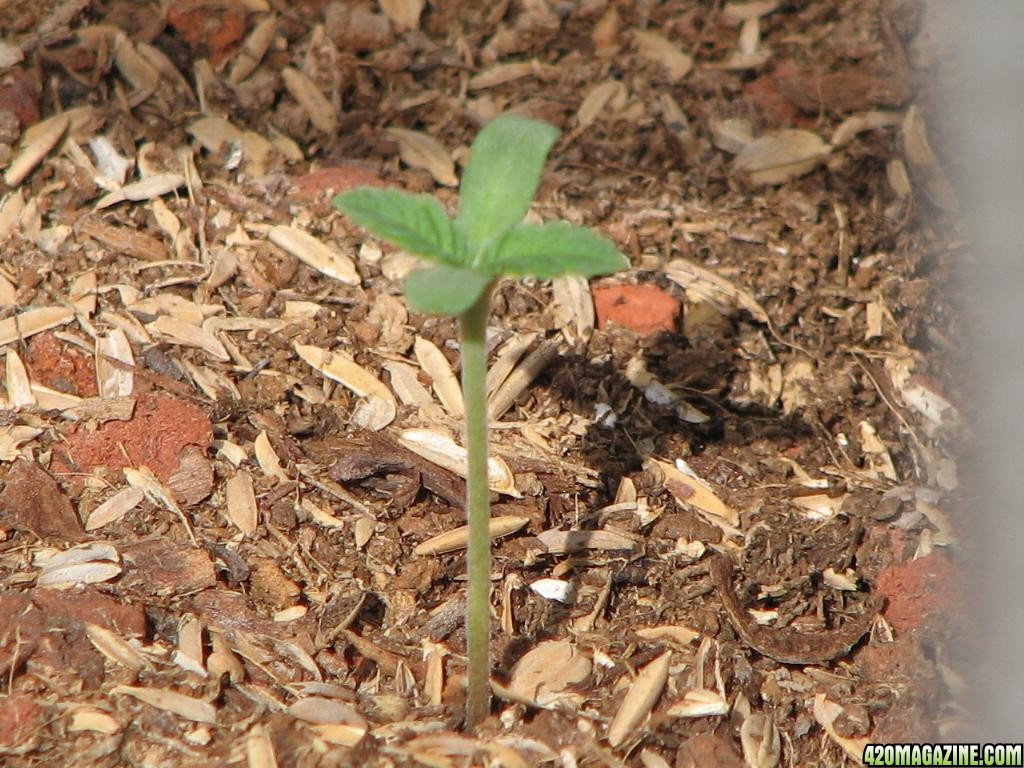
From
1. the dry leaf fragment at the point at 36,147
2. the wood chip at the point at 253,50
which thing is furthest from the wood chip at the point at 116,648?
the wood chip at the point at 253,50

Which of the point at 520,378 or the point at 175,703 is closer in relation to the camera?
the point at 175,703

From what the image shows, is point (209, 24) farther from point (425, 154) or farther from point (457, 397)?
point (457, 397)

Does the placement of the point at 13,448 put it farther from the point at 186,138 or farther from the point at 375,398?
the point at 186,138

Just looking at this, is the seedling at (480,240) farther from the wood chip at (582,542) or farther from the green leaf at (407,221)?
the wood chip at (582,542)

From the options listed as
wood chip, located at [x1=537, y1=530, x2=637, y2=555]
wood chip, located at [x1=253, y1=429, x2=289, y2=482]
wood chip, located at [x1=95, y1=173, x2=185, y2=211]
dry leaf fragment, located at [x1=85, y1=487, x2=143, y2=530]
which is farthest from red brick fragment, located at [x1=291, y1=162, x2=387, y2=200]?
wood chip, located at [x1=537, y1=530, x2=637, y2=555]

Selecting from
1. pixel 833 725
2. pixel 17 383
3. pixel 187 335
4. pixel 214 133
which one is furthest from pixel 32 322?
pixel 833 725
